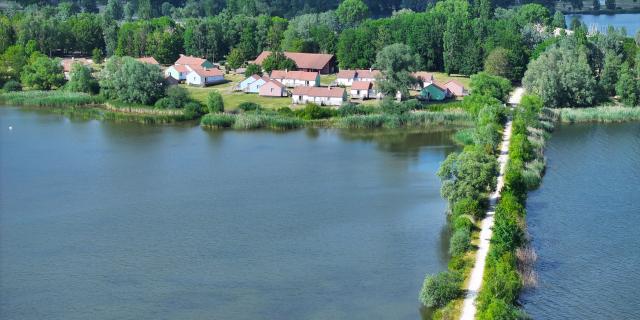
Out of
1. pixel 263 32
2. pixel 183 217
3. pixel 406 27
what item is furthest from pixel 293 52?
pixel 183 217

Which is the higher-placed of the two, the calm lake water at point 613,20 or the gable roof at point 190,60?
the calm lake water at point 613,20

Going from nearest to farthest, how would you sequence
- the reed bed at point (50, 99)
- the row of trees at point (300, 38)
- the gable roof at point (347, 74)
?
the reed bed at point (50, 99)
the gable roof at point (347, 74)
the row of trees at point (300, 38)

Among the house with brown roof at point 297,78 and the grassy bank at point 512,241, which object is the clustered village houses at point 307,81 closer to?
the house with brown roof at point 297,78

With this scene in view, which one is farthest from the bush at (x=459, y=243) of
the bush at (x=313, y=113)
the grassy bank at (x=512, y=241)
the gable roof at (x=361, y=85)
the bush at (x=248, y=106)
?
the gable roof at (x=361, y=85)

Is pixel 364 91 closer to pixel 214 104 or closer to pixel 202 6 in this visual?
pixel 214 104

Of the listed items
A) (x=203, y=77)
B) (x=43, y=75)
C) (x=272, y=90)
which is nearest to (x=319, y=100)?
(x=272, y=90)

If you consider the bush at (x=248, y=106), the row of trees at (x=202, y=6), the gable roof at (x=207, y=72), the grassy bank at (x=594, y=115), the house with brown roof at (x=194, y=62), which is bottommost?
the grassy bank at (x=594, y=115)

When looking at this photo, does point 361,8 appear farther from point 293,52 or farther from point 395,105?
point 395,105
